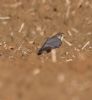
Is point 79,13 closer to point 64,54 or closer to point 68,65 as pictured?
point 64,54

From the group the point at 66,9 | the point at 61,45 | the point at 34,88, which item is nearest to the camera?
the point at 34,88

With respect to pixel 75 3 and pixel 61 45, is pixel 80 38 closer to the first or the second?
pixel 61 45

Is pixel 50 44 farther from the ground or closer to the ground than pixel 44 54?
farther from the ground

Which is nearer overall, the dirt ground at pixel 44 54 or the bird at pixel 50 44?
the dirt ground at pixel 44 54

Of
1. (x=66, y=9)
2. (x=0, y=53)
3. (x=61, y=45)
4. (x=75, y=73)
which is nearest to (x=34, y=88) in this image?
(x=75, y=73)

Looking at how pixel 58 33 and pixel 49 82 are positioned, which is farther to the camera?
pixel 58 33

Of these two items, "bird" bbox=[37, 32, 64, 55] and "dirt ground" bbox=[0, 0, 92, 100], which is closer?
"dirt ground" bbox=[0, 0, 92, 100]

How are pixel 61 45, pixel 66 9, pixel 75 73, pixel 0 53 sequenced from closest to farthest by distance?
1. pixel 75 73
2. pixel 0 53
3. pixel 61 45
4. pixel 66 9

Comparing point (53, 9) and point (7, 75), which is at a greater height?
point (7, 75)
